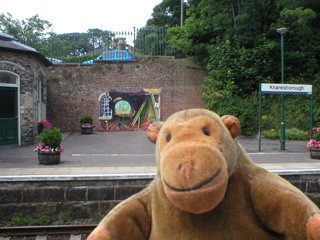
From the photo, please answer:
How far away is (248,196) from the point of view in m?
2.14

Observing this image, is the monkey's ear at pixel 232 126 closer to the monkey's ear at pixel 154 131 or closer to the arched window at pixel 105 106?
the monkey's ear at pixel 154 131

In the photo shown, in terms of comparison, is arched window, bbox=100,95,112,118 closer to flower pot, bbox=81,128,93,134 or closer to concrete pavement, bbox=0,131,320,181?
flower pot, bbox=81,128,93,134

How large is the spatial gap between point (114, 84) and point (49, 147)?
11073mm

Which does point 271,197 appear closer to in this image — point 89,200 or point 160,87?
point 89,200

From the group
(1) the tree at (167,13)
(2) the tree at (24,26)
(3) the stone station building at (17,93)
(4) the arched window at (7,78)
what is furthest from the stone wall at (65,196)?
(2) the tree at (24,26)

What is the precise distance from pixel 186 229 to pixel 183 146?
1.98 feet

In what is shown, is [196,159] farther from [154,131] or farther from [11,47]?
[11,47]

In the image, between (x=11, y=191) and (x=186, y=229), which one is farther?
(x=11, y=191)

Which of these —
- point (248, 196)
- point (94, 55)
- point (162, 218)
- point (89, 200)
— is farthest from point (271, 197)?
point (94, 55)

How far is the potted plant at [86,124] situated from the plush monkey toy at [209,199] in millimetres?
15857

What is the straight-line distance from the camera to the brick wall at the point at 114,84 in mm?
18828

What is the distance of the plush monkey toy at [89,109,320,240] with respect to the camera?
1763mm

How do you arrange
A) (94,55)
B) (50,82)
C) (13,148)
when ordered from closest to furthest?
1. (13,148)
2. (50,82)
3. (94,55)

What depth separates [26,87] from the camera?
13.1 metres
